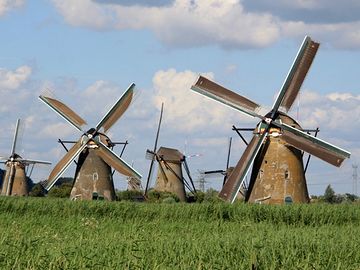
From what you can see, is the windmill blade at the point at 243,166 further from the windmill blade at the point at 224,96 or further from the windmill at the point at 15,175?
the windmill at the point at 15,175

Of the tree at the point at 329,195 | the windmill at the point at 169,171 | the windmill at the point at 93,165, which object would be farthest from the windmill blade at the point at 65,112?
the tree at the point at 329,195

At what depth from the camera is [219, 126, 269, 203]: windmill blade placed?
33750mm

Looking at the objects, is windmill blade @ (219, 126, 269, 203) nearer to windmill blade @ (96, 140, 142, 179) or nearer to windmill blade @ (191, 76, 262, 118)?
windmill blade @ (191, 76, 262, 118)

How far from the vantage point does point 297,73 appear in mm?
34812

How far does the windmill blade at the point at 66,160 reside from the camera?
43.3m

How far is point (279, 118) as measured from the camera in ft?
113

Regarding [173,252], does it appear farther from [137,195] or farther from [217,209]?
[137,195]

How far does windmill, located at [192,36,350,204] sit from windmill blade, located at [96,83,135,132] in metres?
→ 11.8

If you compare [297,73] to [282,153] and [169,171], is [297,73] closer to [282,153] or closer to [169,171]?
[282,153]

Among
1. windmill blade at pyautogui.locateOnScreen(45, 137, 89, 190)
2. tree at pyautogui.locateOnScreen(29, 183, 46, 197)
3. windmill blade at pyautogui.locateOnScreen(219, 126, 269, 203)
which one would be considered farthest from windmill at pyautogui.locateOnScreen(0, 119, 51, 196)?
windmill blade at pyautogui.locateOnScreen(219, 126, 269, 203)

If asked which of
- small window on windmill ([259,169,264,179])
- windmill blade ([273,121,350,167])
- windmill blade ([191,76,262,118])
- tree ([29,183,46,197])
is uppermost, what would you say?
windmill blade ([191,76,262,118])

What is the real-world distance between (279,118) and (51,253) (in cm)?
2599

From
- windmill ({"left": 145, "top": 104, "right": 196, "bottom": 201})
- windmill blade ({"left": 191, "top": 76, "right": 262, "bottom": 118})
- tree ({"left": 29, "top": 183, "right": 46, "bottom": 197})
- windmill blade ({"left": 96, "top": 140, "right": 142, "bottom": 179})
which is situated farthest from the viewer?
tree ({"left": 29, "top": 183, "right": 46, "bottom": 197})

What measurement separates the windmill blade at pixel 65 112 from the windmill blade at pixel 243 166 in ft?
43.1
